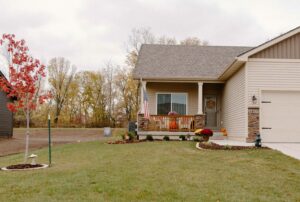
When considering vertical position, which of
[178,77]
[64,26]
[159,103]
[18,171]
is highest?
[64,26]

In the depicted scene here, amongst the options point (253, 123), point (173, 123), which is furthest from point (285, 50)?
Answer: point (173, 123)

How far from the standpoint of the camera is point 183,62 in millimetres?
18688

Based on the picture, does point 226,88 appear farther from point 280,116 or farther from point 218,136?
point 280,116

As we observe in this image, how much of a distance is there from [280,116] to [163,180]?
832 centimetres

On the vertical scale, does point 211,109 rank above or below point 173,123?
above

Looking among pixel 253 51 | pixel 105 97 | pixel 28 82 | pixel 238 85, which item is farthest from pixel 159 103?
pixel 105 97

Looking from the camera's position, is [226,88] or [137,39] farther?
[137,39]

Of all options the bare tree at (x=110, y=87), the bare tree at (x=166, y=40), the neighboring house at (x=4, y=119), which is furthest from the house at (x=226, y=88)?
the bare tree at (x=110, y=87)

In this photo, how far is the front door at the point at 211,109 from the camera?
1853cm

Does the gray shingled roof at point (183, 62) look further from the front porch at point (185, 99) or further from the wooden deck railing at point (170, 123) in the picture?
the wooden deck railing at point (170, 123)

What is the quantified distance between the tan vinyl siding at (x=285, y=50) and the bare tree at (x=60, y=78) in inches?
1329

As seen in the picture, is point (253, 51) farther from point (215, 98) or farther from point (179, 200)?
point (179, 200)

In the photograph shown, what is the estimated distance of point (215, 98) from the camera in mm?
A: 18578

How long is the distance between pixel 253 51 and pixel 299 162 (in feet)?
19.4
